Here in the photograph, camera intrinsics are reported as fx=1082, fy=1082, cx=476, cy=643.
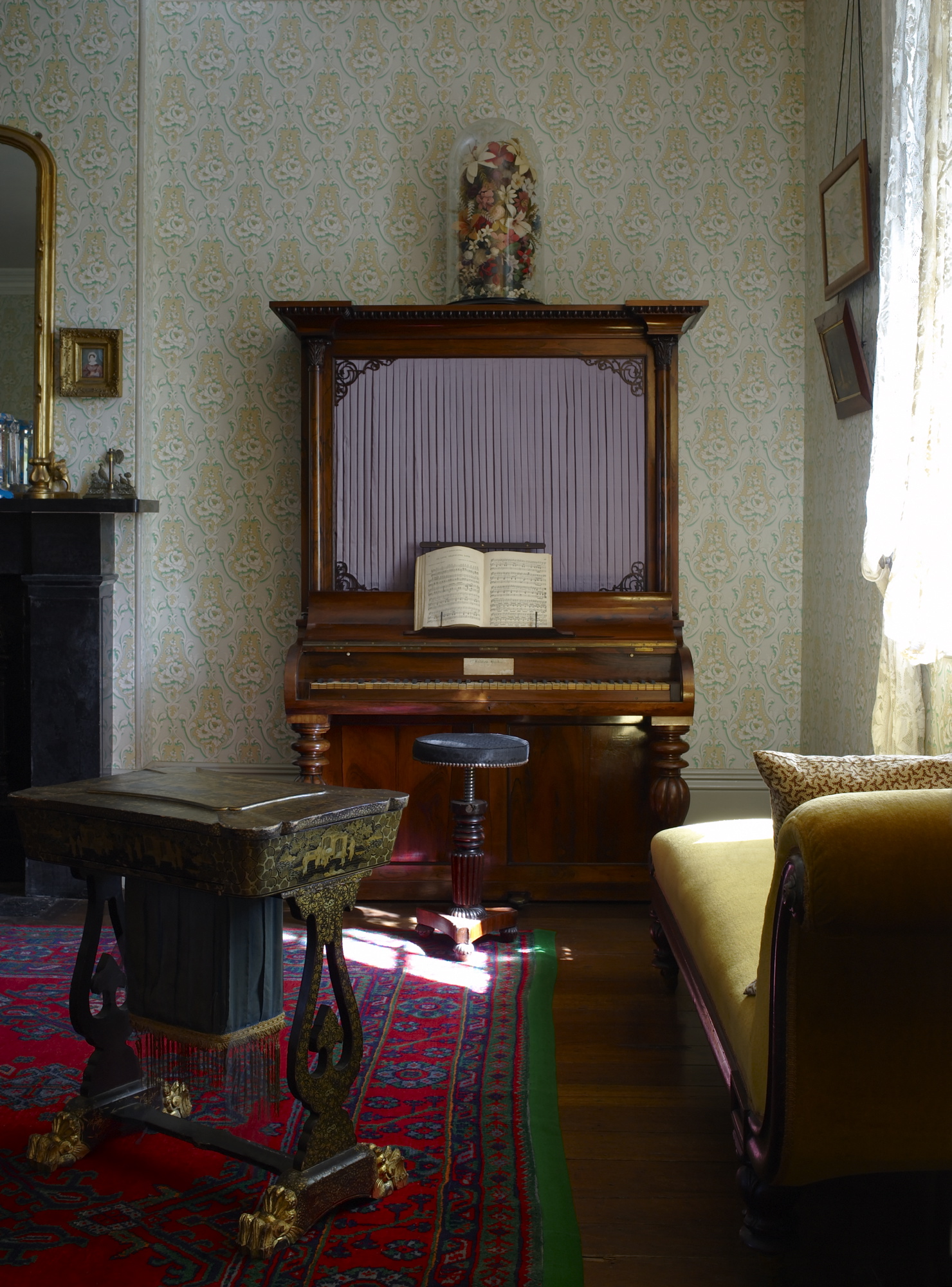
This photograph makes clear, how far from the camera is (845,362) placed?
347cm

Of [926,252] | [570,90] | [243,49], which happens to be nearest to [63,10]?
[243,49]

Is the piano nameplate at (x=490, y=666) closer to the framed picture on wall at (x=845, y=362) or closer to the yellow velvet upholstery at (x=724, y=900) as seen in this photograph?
the yellow velvet upholstery at (x=724, y=900)

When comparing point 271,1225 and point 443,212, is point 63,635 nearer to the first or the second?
point 443,212

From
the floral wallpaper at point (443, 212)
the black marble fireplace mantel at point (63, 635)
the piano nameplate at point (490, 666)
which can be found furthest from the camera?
the floral wallpaper at point (443, 212)

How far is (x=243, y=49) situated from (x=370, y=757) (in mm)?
2717

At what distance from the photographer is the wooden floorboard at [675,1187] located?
5.25 feet

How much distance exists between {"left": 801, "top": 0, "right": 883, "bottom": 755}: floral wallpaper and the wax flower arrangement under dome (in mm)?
1036

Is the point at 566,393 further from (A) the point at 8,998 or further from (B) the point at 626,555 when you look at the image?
(A) the point at 8,998

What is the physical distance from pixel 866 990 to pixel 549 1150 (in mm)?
821

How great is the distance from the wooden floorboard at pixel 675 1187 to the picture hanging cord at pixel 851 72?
9.05 ft

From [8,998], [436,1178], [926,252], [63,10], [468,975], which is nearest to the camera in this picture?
[436,1178]

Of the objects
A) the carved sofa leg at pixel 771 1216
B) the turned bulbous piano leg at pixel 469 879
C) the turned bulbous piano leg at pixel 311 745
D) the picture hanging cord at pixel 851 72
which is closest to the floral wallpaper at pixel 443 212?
the picture hanging cord at pixel 851 72

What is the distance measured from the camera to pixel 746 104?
4.09 meters

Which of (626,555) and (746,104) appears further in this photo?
(746,104)
